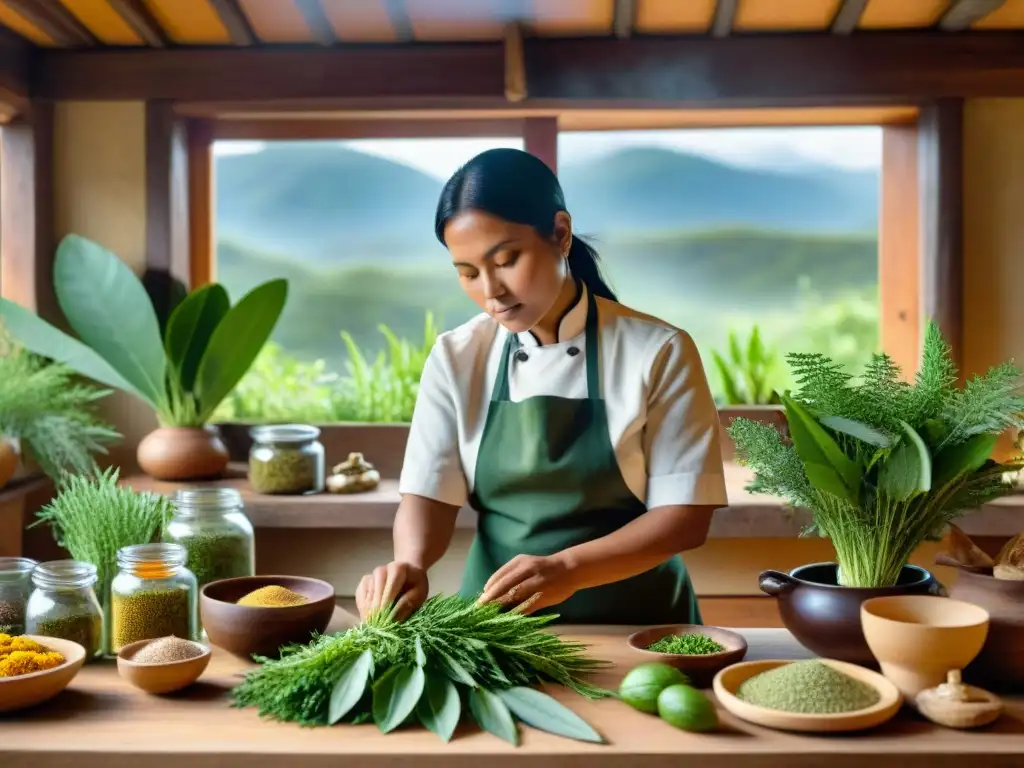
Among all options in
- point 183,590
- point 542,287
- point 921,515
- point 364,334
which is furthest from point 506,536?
point 364,334

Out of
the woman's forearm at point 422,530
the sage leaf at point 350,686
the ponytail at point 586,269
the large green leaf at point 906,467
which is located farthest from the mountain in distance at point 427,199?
the sage leaf at point 350,686

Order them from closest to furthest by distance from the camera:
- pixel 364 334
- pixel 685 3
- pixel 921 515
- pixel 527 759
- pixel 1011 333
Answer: pixel 527 759 → pixel 921 515 → pixel 685 3 → pixel 1011 333 → pixel 364 334

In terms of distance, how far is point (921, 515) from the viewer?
1.63 meters

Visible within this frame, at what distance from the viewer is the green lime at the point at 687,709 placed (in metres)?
1.37

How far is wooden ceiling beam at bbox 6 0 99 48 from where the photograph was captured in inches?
133

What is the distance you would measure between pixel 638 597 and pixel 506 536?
29 cm

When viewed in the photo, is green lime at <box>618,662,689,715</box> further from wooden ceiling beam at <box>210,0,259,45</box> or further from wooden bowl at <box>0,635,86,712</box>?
wooden ceiling beam at <box>210,0,259,45</box>

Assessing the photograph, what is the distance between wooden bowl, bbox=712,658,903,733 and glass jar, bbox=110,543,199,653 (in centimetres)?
84

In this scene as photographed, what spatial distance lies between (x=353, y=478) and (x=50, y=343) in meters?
1.07

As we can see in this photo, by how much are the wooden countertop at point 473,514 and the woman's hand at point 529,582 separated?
1.54 m

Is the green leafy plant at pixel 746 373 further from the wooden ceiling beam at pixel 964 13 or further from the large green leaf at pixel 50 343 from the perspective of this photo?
the large green leaf at pixel 50 343

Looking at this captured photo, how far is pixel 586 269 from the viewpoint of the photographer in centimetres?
222

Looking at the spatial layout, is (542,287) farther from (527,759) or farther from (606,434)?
(527,759)

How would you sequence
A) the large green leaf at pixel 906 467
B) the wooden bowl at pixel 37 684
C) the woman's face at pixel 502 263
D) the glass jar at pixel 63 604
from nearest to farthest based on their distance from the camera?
the wooden bowl at pixel 37 684, the large green leaf at pixel 906 467, the glass jar at pixel 63 604, the woman's face at pixel 502 263
